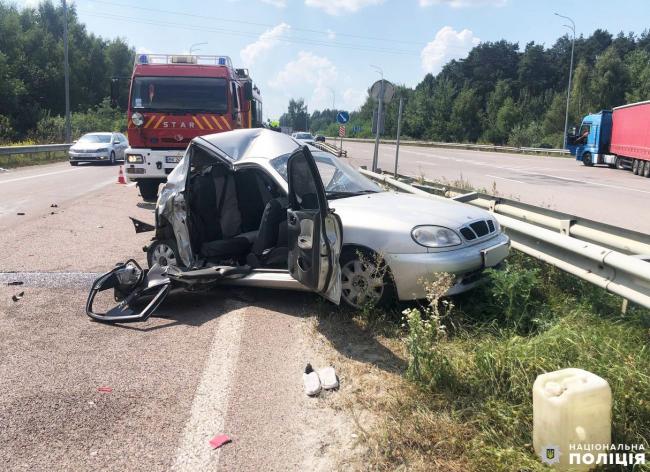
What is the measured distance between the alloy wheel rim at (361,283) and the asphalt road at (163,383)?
14.0 inches

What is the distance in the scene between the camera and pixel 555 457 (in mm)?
2547

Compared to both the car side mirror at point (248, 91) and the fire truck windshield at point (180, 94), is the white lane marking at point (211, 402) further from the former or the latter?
the car side mirror at point (248, 91)

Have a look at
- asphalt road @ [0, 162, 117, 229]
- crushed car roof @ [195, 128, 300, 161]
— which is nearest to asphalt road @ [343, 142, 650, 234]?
crushed car roof @ [195, 128, 300, 161]

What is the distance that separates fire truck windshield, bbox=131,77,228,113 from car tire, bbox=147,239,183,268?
6.83 metres

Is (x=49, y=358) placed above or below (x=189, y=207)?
below

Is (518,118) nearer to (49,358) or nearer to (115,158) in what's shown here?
(115,158)

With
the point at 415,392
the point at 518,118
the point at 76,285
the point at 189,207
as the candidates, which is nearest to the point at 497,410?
the point at 415,392

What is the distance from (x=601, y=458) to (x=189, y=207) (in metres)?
4.38

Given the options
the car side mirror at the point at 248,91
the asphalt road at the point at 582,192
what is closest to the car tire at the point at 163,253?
the asphalt road at the point at 582,192

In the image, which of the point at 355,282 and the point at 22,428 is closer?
the point at 22,428

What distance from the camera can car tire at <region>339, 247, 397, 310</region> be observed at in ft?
15.8

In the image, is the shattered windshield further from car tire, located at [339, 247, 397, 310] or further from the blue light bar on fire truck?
the blue light bar on fire truck

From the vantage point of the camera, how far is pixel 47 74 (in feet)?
174

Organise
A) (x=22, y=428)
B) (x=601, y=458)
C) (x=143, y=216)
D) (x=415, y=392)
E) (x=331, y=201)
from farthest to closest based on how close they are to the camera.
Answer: (x=143, y=216) → (x=331, y=201) → (x=415, y=392) → (x=22, y=428) → (x=601, y=458)
